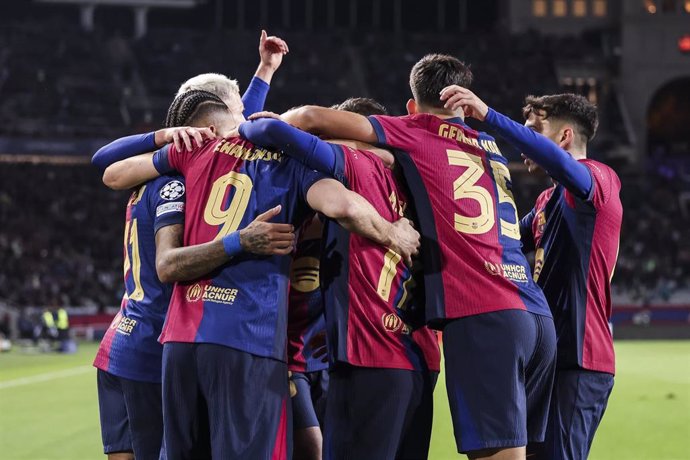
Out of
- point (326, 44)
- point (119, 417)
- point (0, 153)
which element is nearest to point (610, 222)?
point (119, 417)

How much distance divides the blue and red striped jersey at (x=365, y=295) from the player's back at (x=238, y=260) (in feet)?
0.74

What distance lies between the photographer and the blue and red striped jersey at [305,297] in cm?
506

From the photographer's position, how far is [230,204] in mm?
4352

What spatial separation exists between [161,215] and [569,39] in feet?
165

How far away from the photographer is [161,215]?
4.52 metres

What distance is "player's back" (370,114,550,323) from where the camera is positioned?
4559 millimetres

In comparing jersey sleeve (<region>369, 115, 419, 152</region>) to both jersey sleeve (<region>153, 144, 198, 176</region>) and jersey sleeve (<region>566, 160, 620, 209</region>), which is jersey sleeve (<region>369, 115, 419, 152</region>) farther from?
jersey sleeve (<region>566, 160, 620, 209</region>)

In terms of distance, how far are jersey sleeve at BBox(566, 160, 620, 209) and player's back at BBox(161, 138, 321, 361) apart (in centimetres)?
150

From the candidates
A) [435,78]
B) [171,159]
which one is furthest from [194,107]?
[435,78]

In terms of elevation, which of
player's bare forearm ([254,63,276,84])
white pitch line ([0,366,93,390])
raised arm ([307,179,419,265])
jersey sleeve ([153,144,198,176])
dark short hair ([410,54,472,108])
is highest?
player's bare forearm ([254,63,276,84])

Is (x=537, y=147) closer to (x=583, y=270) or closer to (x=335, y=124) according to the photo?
(x=583, y=270)

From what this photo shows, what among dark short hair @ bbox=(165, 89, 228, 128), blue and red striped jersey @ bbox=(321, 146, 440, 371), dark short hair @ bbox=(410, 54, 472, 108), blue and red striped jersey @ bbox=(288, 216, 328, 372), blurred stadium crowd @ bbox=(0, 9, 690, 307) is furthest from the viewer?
blurred stadium crowd @ bbox=(0, 9, 690, 307)

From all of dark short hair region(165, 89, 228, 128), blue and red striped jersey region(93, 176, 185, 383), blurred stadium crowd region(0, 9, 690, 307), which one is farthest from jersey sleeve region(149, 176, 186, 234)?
blurred stadium crowd region(0, 9, 690, 307)

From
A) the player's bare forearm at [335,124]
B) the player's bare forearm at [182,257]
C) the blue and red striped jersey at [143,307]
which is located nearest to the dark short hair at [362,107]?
the player's bare forearm at [335,124]
